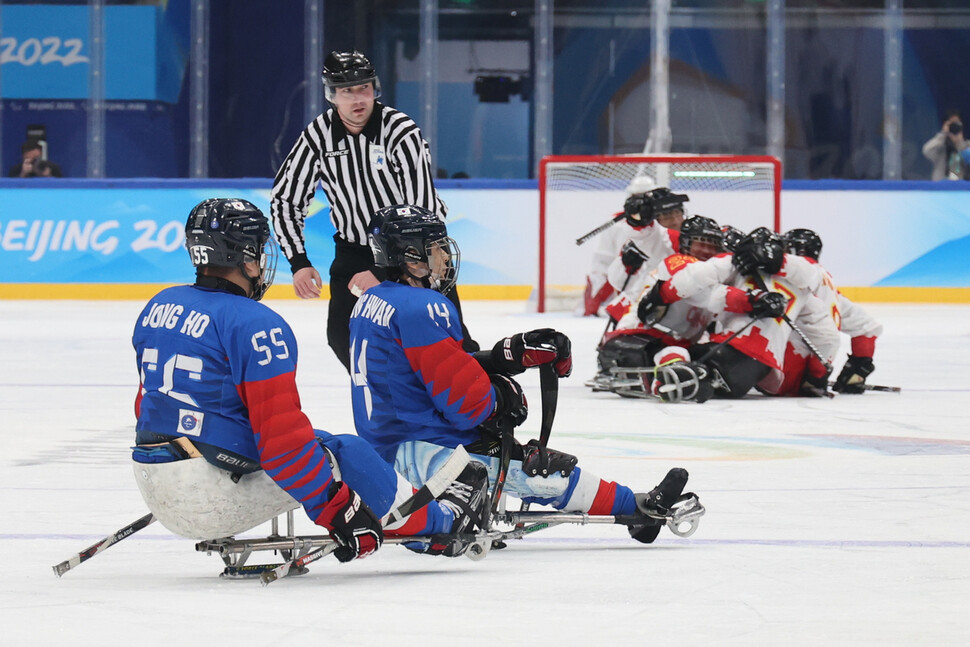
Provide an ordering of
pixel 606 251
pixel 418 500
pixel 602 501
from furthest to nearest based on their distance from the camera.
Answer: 1. pixel 606 251
2. pixel 602 501
3. pixel 418 500

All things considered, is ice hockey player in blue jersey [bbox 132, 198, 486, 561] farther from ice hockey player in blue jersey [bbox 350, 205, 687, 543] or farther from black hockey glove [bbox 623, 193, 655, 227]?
black hockey glove [bbox 623, 193, 655, 227]

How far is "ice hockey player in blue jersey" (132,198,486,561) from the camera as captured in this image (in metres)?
2.90

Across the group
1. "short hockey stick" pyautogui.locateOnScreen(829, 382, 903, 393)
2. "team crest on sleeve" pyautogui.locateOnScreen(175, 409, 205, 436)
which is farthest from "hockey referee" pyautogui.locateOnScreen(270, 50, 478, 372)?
"short hockey stick" pyautogui.locateOnScreen(829, 382, 903, 393)

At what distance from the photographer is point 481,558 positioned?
329cm

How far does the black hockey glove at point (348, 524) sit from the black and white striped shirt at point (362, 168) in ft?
6.04

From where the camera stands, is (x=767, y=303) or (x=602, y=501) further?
(x=767, y=303)

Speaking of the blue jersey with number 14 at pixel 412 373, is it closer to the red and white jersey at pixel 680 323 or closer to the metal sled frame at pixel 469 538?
the metal sled frame at pixel 469 538

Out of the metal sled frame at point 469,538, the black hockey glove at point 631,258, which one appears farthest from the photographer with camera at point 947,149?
the metal sled frame at point 469,538

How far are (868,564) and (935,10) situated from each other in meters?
14.2

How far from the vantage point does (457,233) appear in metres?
13.5

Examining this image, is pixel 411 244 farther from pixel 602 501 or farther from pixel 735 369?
pixel 735 369

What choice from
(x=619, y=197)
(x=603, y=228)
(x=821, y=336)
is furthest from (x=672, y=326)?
(x=619, y=197)

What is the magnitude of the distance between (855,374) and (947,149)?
8673 mm

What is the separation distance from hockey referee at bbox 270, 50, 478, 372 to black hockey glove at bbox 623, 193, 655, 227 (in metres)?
3.53
